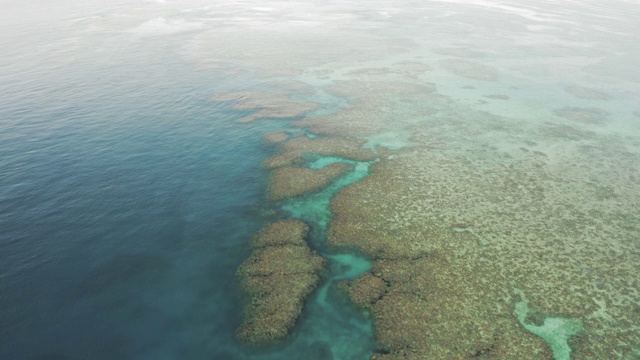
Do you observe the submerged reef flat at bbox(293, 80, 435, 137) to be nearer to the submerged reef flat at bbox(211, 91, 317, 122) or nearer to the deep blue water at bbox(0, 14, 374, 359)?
the submerged reef flat at bbox(211, 91, 317, 122)

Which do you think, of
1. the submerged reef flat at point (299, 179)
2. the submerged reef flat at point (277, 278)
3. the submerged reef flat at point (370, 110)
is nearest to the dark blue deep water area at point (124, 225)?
the submerged reef flat at point (277, 278)

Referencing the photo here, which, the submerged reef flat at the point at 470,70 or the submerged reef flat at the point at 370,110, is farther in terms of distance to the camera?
the submerged reef flat at the point at 470,70

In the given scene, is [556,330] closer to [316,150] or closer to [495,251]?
[495,251]

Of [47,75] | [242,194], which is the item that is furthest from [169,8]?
[242,194]

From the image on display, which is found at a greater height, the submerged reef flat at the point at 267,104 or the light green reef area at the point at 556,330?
the submerged reef flat at the point at 267,104

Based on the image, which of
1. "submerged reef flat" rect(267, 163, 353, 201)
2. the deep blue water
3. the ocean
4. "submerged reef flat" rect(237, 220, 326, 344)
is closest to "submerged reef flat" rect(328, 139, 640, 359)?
the ocean

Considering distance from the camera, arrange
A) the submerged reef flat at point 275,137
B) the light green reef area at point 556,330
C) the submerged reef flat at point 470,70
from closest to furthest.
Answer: the light green reef area at point 556,330 < the submerged reef flat at point 275,137 < the submerged reef flat at point 470,70

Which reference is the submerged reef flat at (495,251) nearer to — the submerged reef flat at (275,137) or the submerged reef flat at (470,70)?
the submerged reef flat at (275,137)

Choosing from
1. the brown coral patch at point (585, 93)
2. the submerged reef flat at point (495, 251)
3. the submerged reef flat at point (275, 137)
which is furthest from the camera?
the brown coral patch at point (585, 93)
